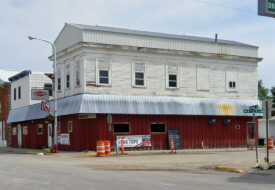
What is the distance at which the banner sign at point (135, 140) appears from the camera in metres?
32.0

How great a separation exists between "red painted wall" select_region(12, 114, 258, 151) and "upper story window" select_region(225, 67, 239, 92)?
2.55 m

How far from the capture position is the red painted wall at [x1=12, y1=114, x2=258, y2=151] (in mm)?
31250

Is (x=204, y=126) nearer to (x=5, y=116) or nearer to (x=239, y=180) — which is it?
(x=239, y=180)

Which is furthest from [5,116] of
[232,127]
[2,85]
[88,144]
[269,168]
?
[269,168]

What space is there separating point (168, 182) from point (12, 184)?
4.63 metres

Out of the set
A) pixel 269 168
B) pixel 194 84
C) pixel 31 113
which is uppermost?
pixel 194 84

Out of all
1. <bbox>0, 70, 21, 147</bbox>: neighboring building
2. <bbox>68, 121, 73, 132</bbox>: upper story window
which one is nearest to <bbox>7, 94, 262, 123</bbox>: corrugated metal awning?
<bbox>68, 121, 73, 132</bbox>: upper story window

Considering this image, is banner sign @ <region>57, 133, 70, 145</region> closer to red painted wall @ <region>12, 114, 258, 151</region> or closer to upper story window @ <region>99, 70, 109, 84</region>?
red painted wall @ <region>12, 114, 258, 151</region>

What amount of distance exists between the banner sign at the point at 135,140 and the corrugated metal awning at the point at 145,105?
1909mm

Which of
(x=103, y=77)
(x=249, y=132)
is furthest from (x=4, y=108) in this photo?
(x=249, y=132)

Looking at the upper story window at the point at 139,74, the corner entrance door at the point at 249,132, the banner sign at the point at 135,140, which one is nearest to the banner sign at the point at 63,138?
the banner sign at the point at 135,140

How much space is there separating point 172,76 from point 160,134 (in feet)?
15.9

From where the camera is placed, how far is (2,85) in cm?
5038

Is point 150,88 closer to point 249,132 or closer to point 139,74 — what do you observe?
point 139,74
